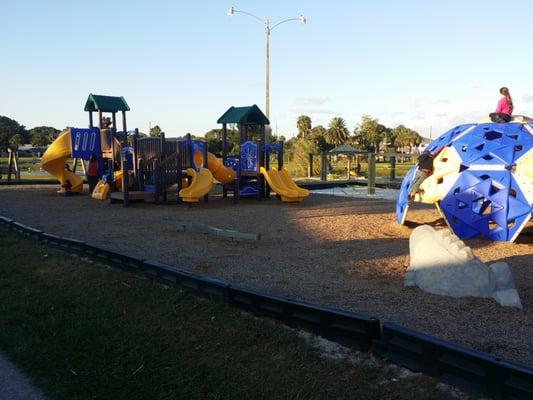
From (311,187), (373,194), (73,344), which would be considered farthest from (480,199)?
(311,187)

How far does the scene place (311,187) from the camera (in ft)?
73.6

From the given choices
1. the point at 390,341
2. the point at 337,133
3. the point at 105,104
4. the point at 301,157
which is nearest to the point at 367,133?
the point at 337,133

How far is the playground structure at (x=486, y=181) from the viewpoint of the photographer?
330 inches

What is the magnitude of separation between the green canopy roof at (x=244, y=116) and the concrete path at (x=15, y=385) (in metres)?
13.4

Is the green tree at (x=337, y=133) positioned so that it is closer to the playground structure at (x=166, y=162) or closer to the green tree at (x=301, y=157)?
the green tree at (x=301, y=157)

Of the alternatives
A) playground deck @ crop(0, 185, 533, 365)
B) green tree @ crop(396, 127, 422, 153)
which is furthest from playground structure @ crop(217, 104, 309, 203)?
green tree @ crop(396, 127, 422, 153)

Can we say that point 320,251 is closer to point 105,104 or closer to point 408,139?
point 105,104

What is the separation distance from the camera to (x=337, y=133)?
263 ft

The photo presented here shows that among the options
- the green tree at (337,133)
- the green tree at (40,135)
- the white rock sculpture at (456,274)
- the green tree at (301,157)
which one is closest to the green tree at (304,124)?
the green tree at (337,133)

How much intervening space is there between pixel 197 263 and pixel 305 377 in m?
3.74

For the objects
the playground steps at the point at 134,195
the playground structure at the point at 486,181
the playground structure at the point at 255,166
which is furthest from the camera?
the playground structure at the point at 255,166

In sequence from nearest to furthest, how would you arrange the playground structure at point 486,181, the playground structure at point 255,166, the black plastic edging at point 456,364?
the black plastic edging at point 456,364
the playground structure at point 486,181
the playground structure at point 255,166

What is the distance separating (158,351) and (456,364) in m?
2.29

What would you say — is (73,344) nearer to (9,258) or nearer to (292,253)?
(9,258)
